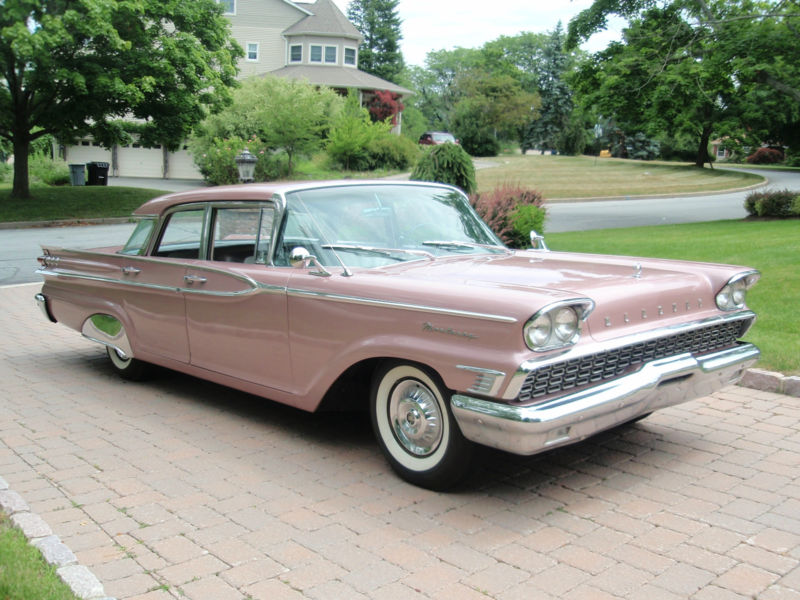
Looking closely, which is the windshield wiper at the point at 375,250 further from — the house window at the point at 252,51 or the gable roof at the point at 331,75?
the house window at the point at 252,51

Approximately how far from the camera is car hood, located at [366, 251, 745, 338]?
3.74m

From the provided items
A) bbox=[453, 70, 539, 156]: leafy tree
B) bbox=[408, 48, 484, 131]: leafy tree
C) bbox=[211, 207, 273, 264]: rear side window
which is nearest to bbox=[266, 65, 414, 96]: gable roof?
bbox=[453, 70, 539, 156]: leafy tree

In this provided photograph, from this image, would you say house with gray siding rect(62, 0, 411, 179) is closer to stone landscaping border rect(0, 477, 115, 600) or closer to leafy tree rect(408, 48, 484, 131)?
leafy tree rect(408, 48, 484, 131)

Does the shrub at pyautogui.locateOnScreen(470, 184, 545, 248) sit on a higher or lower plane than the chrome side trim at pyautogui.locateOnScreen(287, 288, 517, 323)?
higher

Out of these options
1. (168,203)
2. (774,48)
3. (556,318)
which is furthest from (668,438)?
(774,48)

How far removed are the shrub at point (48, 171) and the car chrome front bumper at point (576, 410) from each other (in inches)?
1383

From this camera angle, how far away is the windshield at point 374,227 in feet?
15.4

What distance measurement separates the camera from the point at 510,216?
1184 centimetres

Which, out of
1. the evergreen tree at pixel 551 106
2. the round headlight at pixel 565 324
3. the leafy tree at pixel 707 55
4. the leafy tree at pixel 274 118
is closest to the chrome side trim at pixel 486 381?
the round headlight at pixel 565 324

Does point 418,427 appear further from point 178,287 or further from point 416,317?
point 178,287

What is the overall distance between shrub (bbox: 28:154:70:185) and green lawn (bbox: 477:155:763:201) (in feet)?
61.1

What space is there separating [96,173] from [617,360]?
31060 millimetres

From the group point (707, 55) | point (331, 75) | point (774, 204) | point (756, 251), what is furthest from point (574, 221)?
point (331, 75)

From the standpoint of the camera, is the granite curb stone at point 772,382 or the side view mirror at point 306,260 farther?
the granite curb stone at point 772,382
